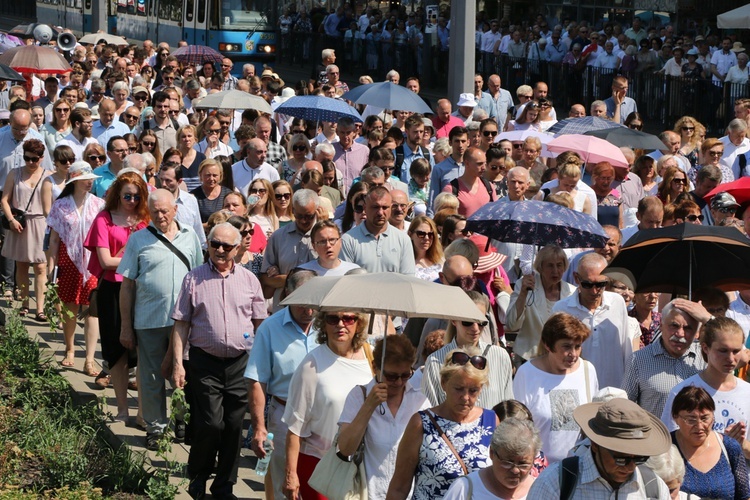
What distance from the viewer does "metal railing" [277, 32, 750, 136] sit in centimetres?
2466

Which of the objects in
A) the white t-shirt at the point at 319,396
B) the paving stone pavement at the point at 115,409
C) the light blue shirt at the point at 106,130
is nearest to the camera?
the white t-shirt at the point at 319,396

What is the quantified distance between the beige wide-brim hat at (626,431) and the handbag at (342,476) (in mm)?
1344

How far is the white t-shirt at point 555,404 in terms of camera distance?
766 cm


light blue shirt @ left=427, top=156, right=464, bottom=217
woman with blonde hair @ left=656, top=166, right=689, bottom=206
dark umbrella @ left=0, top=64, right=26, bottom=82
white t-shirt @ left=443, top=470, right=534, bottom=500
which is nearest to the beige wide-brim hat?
white t-shirt @ left=443, top=470, right=534, bottom=500

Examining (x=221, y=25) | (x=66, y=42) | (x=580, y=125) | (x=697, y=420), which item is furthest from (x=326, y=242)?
(x=221, y=25)

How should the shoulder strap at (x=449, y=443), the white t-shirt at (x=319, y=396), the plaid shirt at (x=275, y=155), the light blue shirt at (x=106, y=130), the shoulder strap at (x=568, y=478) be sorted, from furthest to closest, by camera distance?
the light blue shirt at (x=106, y=130) < the plaid shirt at (x=275, y=155) < the white t-shirt at (x=319, y=396) < the shoulder strap at (x=449, y=443) < the shoulder strap at (x=568, y=478)

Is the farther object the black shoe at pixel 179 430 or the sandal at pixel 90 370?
the sandal at pixel 90 370

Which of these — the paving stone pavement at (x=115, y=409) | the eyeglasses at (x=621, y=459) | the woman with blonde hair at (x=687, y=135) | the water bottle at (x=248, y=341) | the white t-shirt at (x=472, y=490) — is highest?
the woman with blonde hair at (x=687, y=135)

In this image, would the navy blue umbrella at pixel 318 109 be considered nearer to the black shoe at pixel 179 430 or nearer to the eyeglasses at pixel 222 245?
the black shoe at pixel 179 430

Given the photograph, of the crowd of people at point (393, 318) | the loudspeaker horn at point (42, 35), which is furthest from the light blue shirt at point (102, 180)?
the loudspeaker horn at point (42, 35)

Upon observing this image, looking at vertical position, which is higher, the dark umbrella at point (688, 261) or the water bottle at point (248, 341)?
the dark umbrella at point (688, 261)

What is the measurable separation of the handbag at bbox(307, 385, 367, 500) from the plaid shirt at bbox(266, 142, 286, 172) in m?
8.56

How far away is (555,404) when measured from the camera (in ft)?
25.1

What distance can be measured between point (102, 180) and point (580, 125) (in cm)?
498
